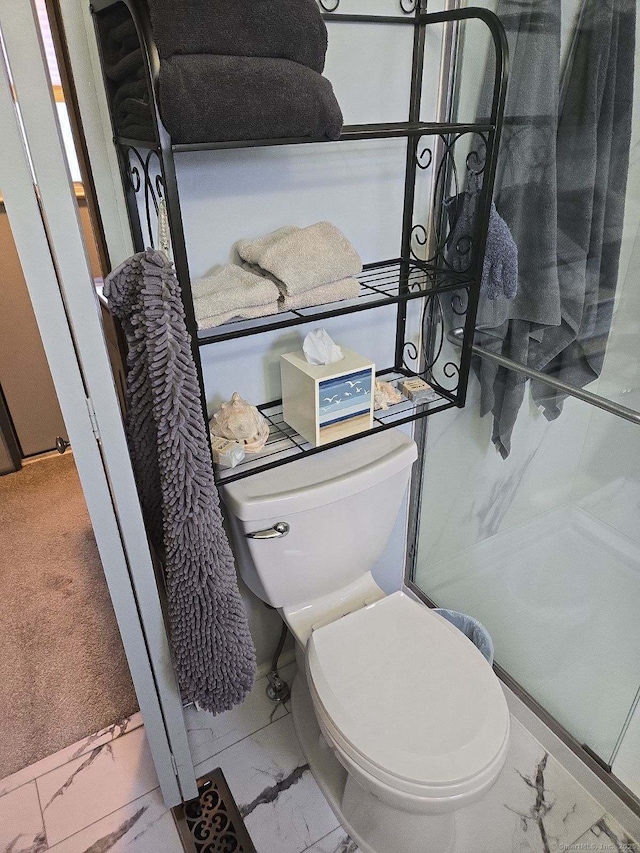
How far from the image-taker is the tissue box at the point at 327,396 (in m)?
1.19

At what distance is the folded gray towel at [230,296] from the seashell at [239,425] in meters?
0.23

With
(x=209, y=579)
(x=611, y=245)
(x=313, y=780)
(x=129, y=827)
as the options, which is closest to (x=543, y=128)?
(x=611, y=245)

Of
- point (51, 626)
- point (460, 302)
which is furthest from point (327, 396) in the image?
point (51, 626)

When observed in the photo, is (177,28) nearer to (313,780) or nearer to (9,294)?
(9,294)

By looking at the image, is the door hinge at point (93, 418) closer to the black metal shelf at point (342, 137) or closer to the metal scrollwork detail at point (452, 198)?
the black metal shelf at point (342, 137)

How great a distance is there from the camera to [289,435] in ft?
4.23

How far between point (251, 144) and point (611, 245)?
0.78 metres

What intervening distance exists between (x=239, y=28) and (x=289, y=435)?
0.76 meters

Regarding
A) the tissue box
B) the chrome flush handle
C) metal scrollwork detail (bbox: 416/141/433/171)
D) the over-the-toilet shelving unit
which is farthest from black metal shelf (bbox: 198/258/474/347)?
the chrome flush handle

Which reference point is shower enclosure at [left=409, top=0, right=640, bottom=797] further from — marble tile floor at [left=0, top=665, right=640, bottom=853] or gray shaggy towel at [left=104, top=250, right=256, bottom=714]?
gray shaggy towel at [left=104, top=250, right=256, bottom=714]

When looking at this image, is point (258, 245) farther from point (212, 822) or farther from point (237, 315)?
point (212, 822)

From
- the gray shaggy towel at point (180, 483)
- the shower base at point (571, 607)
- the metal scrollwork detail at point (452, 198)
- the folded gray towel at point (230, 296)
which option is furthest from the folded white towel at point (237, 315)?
the shower base at point (571, 607)

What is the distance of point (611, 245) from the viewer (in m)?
1.20

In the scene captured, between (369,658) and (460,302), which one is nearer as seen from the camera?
(369,658)
